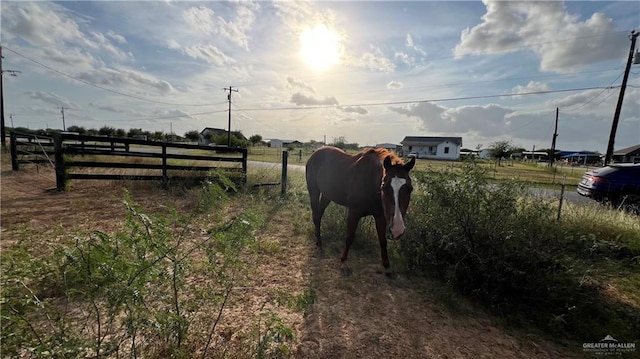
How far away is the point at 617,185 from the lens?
291 inches

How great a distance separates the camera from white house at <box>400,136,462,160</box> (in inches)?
2286

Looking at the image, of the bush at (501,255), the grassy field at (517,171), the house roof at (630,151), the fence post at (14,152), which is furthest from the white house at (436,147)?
the fence post at (14,152)

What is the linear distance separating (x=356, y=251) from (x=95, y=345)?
3650 millimetres

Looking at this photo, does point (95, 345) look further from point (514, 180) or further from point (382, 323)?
point (514, 180)

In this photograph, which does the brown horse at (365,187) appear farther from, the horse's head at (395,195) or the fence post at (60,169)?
the fence post at (60,169)

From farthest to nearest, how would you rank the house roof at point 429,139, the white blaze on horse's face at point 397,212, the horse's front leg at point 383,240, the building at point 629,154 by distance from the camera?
the house roof at point 429,139 → the building at point 629,154 → the horse's front leg at point 383,240 → the white blaze on horse's face at point 397,212

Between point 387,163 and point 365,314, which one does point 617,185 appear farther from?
point 365,314

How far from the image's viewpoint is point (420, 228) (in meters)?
3.85

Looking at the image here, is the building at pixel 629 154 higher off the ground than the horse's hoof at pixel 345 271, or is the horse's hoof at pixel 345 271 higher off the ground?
the building at pixel 629 154

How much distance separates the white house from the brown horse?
181ft

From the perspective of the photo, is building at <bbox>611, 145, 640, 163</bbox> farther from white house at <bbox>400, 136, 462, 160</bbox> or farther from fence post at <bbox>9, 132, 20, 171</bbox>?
fence post at <bbox>9, 132, 20, 171</bbox>

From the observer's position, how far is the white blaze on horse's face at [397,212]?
2.94m

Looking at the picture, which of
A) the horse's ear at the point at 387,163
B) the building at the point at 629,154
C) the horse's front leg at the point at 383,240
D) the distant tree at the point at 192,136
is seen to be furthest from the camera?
the distant tree at the point at 192,136

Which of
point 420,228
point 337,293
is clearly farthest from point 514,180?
point 337,293
